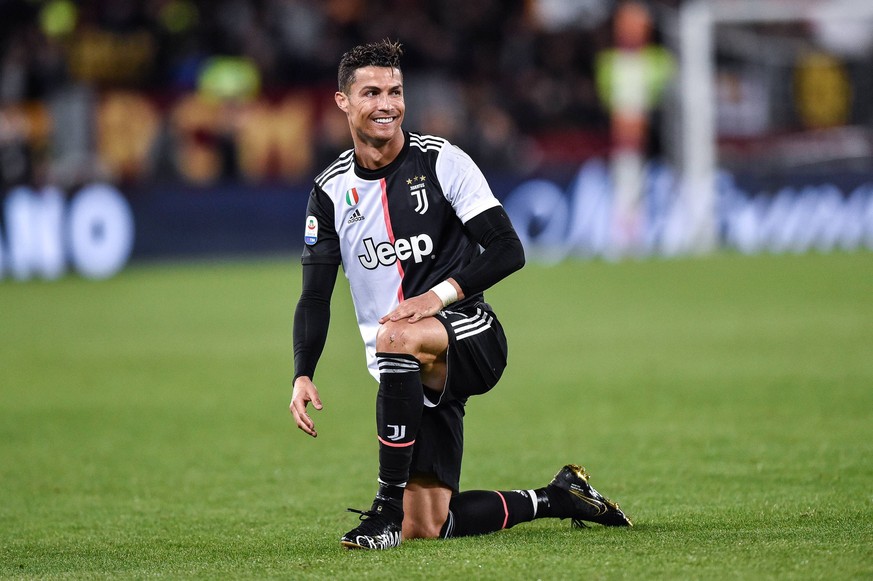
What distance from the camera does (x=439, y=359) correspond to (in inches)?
194

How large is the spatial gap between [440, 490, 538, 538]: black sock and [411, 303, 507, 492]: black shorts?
84 mm

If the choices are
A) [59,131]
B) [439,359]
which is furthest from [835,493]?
[59,131]

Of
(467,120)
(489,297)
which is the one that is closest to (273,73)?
(467,120)

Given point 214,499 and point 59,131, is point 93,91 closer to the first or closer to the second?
point 59,131

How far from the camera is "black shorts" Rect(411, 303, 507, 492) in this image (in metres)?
4.96

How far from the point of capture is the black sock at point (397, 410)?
15.6 feet

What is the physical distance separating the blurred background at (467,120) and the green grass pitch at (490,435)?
10.3 ft

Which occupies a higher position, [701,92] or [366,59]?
[701,92]

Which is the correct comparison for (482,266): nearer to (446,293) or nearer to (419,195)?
(446,293)

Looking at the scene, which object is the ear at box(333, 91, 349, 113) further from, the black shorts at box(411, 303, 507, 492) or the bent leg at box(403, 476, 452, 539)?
the bent leg at box(403, 476, 452, 539)

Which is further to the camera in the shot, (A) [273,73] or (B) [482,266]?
(A) [273,73]

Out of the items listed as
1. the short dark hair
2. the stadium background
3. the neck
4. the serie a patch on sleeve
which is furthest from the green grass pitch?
the short dark hair

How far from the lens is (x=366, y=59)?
5023mm

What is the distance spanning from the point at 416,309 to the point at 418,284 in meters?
0.41
